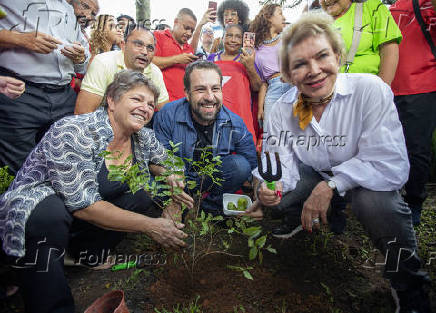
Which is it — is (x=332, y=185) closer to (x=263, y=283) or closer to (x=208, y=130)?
(x=263, y=283)

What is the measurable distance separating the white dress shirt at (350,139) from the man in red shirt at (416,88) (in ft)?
2.87

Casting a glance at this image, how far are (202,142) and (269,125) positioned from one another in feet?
2.76

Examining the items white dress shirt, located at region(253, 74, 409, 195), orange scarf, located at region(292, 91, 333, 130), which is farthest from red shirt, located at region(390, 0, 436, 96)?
orange scarf, located at region(292, 91, 333, 130)

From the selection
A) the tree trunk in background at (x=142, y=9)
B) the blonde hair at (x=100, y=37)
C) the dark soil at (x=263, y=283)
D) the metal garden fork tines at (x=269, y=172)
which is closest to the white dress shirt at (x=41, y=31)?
the blonde hair at (x=100, y=37)

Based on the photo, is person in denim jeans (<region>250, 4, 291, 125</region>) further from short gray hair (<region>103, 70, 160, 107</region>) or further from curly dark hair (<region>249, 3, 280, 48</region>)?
short gray hair (<region>103, 70, 160, 107</region>)

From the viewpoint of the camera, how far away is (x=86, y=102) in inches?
101

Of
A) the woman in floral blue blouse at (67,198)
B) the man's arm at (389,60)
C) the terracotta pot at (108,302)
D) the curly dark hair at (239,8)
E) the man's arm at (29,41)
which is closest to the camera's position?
the terracotta pot at (108,302)

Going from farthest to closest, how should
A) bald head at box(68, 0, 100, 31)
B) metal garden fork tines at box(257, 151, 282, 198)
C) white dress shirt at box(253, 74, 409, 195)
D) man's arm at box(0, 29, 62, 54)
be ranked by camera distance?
bald head at box(68, 0, 100, 31) → man's arm at box(0, 29, 62, 54) → metal garden fork tines at box(257, 151, 282, 198) → white dress shirt at box(253, 74, 409, 195)

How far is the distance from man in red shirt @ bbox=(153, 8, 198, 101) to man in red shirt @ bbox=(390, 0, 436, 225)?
6.96 feet

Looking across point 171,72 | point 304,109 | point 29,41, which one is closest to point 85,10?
point 29,41

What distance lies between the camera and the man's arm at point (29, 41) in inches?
83.6

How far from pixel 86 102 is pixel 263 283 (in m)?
2.17

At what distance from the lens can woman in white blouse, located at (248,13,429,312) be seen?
1.58m

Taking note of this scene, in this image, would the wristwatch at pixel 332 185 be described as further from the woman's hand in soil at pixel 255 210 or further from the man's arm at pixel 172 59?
the man's arm at pixel 172 59
